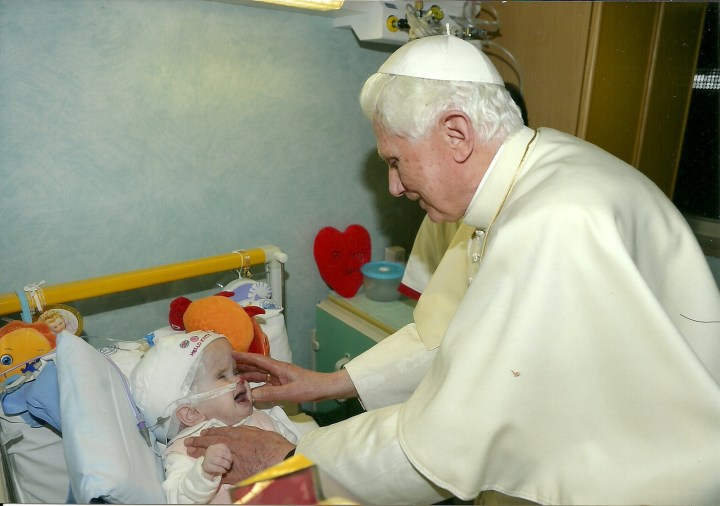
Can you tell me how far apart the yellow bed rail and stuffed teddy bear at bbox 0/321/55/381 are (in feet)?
0.29

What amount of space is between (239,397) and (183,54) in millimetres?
1001

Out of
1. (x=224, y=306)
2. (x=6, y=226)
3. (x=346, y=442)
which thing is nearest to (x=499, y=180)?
(x=346, y=442)

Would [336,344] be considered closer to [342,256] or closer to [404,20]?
[342,256]

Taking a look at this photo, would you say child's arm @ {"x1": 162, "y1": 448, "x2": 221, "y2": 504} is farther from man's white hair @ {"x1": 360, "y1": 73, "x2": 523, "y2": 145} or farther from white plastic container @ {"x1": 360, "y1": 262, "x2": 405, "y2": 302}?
white plastic container @ {"x1": 360, "y1": 262, "x2": 405, "y2": 302}

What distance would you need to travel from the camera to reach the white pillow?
2.91ft

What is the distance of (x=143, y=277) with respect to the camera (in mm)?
1421

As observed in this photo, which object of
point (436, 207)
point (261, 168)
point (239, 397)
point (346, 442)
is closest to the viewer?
point (346, 442)

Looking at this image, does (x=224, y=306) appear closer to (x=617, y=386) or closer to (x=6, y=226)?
(x=6, y=226)

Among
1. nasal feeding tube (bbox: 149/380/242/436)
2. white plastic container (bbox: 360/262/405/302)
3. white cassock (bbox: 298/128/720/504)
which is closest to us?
white cassock (bbox: 298/128/720/504)

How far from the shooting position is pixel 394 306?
1906 millimetres

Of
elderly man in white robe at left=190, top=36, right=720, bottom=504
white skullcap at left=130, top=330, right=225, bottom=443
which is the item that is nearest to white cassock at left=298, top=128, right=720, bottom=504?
elderly man in white robe at left=190, top=36, right=720, bottom=504

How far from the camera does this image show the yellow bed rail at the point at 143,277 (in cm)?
132

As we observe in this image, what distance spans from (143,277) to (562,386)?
1.10 metres

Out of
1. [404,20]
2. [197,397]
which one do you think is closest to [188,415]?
[197,397]
